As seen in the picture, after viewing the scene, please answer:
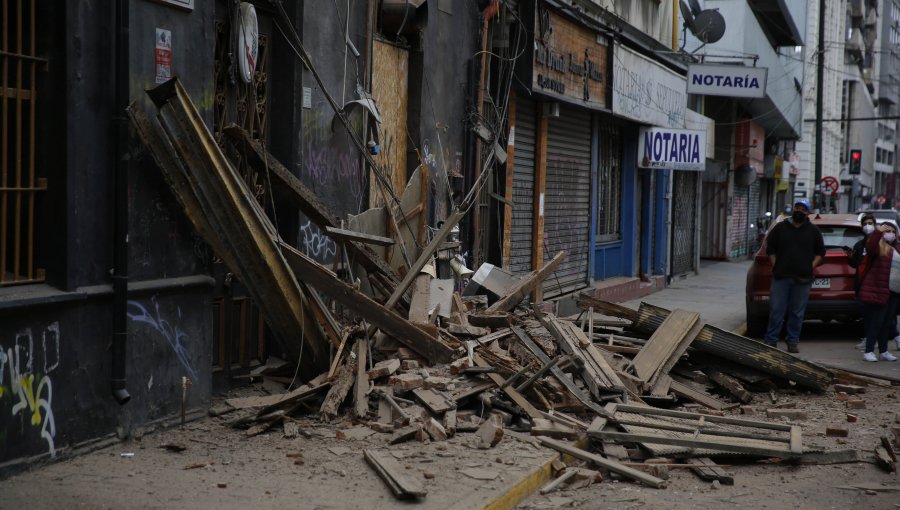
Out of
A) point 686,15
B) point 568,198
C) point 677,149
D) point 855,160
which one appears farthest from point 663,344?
point 855,160

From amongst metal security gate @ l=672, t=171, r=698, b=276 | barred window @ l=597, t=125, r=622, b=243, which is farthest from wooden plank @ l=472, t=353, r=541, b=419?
metal security gate @ l=672, t=171, r=698, b=276

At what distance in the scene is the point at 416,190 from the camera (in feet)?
37.6

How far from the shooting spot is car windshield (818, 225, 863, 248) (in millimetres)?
14953

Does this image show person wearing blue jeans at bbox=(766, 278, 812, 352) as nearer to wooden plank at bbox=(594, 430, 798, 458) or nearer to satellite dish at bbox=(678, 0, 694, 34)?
wooden plank at bbox=(594, 430, 798, 458)

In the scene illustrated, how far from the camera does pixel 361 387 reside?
25.3 ft

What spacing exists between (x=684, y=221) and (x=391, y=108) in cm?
1718

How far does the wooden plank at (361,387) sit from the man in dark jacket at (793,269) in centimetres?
724

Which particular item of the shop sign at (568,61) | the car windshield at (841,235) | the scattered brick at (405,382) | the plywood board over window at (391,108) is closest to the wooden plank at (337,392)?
the scattered brick at (405,382)

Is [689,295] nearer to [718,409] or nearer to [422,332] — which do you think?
[718,409]

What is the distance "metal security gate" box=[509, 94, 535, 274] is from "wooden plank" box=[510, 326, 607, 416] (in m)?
6.17

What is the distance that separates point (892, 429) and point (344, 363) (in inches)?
178

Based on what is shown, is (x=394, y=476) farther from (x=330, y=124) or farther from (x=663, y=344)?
(x=330, y=124)

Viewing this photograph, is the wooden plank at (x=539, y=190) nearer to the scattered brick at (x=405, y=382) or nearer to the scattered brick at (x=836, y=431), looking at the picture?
the scattered brick at (x=836, y=431)

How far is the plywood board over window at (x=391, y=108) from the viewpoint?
11.2m
